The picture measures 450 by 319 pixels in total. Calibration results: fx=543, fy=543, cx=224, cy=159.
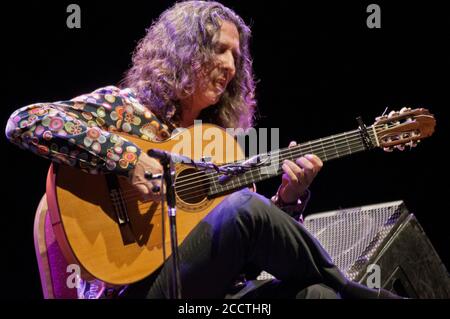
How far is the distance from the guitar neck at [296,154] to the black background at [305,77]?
1.21 metres

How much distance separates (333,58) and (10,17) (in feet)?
6.77

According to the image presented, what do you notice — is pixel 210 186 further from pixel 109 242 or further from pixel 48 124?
pixel 48 124

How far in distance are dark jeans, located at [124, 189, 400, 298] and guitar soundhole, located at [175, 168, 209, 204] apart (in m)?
0.38

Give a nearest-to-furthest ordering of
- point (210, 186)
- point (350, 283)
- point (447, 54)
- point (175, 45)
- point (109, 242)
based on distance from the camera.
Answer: point (350, 283) → point (109, 242) → point (210, 186) → point (175, 45) → point (447, 54)

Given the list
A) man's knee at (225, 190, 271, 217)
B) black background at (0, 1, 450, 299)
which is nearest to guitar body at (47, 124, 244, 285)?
man's knee at (225, 190, 271, 217)

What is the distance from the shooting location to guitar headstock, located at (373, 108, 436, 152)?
249 centimetres

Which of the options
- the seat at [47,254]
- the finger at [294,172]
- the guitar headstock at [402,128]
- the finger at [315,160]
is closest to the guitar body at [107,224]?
the seat at [47,254]

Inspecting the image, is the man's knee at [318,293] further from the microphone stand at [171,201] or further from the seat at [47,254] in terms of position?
the seat at [47,254]

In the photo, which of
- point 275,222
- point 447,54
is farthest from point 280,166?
point 447,54

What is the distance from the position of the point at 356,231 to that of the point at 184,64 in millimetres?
1164

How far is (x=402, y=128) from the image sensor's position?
2502 mm

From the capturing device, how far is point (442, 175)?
362 centimetres

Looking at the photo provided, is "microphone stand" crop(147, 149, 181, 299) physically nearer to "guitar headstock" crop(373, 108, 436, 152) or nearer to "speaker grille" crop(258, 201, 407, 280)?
"speaker grille" crop(258, 201, 407, 280)

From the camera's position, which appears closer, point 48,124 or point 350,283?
point 350,283
